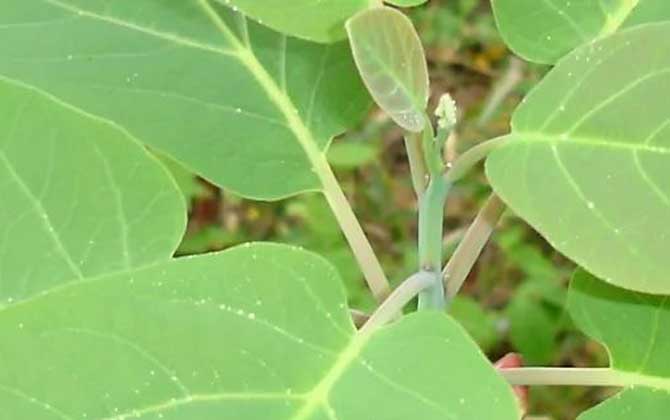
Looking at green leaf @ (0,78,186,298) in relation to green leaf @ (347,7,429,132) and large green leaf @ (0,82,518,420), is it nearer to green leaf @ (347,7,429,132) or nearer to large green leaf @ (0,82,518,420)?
large green leaf @ (0,82,518,420)

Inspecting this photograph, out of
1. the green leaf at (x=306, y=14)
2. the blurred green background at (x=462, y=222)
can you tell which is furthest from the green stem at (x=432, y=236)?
the blurred green background at (x=462, y=222)

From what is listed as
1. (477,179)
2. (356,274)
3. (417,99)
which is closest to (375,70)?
(417,99)

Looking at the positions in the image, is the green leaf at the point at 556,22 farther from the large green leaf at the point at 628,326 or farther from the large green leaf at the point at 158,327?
the large green leaf at the point at 158,327

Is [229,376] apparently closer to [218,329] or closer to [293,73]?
[218,329]

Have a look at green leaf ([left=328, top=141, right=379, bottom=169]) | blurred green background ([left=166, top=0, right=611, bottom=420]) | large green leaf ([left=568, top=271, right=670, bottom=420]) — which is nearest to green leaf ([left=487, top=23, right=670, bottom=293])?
large green leaf ([left=568, top=271, right=670, bottom=420])

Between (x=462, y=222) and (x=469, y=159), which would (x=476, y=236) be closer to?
(x=469, y=159)

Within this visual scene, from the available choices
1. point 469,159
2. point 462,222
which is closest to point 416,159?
point 469,159
